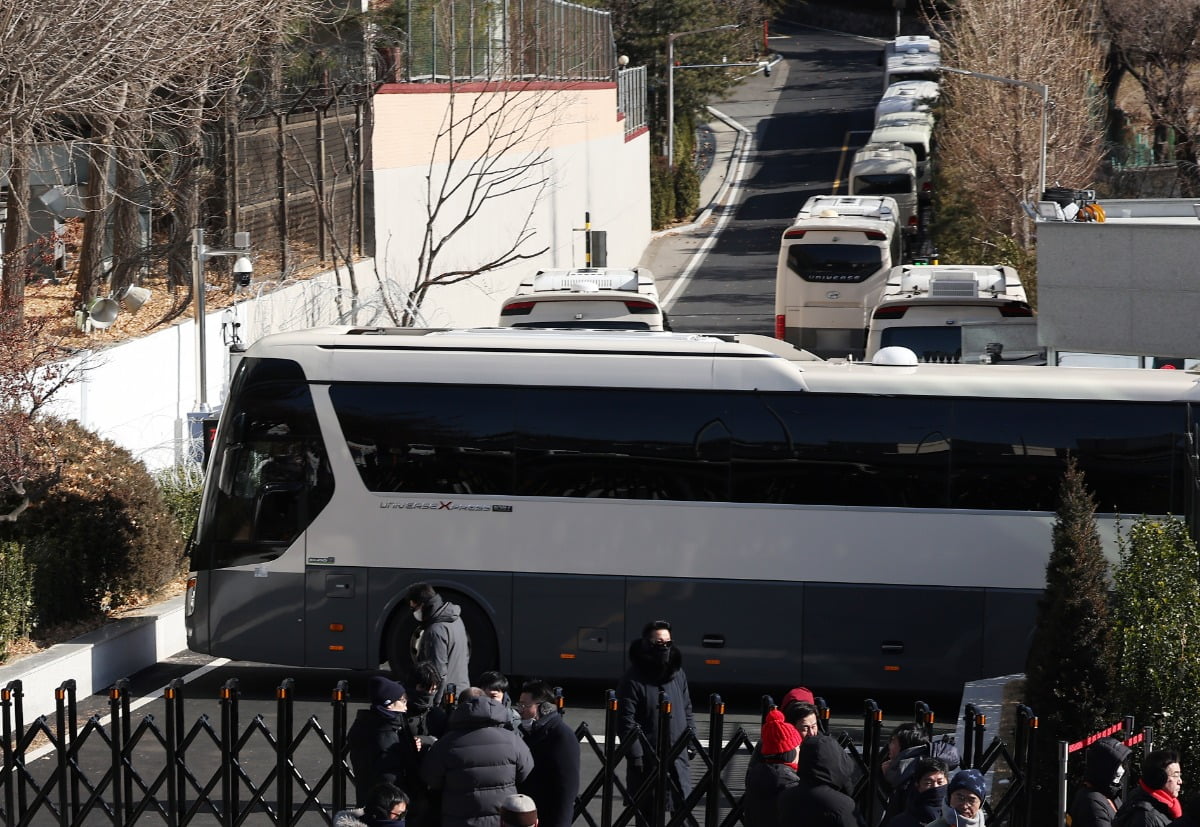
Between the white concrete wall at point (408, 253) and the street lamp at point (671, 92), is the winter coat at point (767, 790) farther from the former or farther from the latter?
the street lamp at point (671, 92)

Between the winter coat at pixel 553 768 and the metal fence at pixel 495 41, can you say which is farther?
the metal fence at pixel 495 41

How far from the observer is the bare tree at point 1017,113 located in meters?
41.1

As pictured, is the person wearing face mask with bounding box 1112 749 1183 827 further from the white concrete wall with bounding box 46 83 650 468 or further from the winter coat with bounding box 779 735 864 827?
the white concrete wall with bounding box 46 83 650 468

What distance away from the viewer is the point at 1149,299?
1892 cm

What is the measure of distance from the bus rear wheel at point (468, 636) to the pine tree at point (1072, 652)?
15.9 ft

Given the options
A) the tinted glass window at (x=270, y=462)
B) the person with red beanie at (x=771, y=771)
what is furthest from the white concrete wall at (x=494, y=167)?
the person with red beanie at (x=771, y=771)

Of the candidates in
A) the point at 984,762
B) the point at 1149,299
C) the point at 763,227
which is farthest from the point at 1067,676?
the point at 763,227

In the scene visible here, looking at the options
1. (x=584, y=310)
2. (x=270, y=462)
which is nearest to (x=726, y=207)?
(x=584, y=310)

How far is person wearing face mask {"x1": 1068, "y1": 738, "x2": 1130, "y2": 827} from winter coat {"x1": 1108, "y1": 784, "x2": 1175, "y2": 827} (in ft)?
0.33

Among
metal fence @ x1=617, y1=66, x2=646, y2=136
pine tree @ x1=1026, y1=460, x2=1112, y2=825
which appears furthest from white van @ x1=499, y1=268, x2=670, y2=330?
metal fence @ x1=617, y1=66, x2=646, y2=136

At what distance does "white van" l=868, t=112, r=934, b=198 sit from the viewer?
193 feet

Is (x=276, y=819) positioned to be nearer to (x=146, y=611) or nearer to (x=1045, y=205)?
(x=146, y=611)

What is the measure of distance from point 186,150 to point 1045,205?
1302 centimetres

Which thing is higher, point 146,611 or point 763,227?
point 763,227
